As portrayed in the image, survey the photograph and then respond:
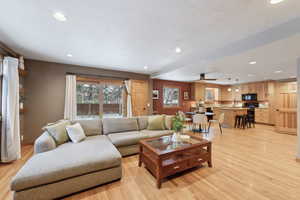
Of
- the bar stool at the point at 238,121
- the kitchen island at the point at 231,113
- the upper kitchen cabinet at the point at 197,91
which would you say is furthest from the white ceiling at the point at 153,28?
the upper kitchen cabinet at the point at 197,91

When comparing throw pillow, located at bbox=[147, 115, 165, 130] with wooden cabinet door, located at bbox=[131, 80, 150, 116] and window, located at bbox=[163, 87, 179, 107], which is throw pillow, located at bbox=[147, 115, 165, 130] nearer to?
wooden cabinet door, located at bbox=[131, 80, 150, 116]

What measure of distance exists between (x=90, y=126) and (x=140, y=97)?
2.80 meters

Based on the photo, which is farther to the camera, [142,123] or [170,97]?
[170,97]

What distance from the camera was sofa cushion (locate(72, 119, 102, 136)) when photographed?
301 centimetres

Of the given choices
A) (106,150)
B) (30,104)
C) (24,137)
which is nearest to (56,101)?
(30,104)

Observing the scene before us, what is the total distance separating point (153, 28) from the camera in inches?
85.4

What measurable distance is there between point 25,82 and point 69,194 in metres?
3.86

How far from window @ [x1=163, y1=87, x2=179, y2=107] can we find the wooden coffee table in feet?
14.6

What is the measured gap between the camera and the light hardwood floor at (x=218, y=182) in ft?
5.52

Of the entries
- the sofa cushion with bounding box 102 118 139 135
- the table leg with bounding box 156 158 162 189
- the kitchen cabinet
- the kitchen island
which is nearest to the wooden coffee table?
the table leg with bounding box 156 158 162 189

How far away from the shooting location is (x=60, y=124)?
99.9 inches

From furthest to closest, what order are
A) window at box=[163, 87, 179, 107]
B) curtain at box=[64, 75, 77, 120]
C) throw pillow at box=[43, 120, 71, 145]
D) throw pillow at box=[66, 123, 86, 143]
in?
window at box=[163, 87, 179, 107] → curtain at box=[64, 75, 77, 120] → throw pillow at box=[66, 123, 86, 143] → throw pillow at box=[43, 120, 71, 145]

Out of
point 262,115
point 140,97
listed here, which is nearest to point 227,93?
point 262,115

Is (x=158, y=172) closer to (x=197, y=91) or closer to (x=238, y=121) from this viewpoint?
(x=238, y=121)
